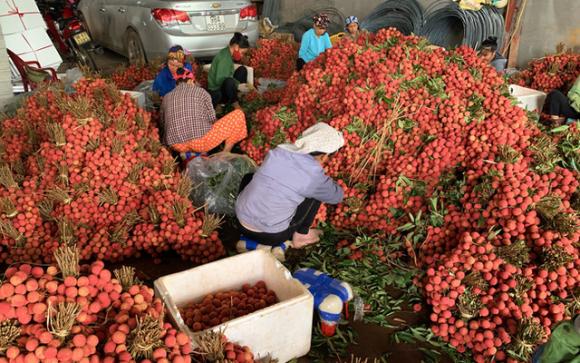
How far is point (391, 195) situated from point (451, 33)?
5.04 metres

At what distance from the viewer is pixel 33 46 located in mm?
6035

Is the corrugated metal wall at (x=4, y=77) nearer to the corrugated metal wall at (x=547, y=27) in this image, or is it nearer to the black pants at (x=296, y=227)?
the black pants at (x=296, y=227)

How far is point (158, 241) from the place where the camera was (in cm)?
292

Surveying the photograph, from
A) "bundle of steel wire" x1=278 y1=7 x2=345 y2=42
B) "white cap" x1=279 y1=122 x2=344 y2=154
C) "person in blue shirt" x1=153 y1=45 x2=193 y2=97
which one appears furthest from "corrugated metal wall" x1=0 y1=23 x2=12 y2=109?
"bundle of steel wire" x1=278 y1=7 x2=345 y2=42

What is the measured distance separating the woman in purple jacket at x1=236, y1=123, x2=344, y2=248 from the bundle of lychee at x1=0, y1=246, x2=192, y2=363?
112 cm

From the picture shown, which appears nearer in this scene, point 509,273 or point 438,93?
point 509,273

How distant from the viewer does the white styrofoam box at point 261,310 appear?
1.98 meters

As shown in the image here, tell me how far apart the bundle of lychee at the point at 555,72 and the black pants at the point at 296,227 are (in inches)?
150

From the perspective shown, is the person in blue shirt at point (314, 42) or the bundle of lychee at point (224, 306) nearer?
the bundle of lychee at point (224, 306)

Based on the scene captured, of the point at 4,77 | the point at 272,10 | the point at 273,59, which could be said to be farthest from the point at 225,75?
the point at 272,10

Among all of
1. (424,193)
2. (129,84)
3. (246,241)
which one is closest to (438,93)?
(424,193)

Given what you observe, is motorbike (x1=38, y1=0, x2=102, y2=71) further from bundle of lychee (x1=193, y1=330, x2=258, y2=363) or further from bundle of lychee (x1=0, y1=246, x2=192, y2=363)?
bundle of lychee (x1=193, y1=330, x2=258, y2=363)

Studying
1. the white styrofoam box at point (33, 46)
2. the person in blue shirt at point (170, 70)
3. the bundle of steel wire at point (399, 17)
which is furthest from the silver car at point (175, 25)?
the bundle of steel wire at point (399, 17)

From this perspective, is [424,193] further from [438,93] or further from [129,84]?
[129,84]
